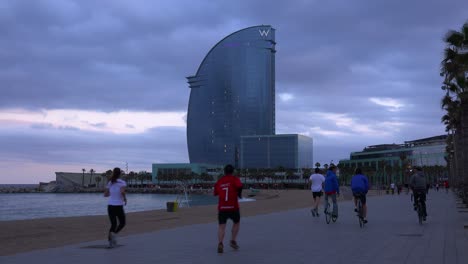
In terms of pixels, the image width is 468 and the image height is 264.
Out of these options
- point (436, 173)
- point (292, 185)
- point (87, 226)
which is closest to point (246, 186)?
point (292, 185)

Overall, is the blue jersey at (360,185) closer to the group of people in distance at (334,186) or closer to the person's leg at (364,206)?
the group of people in distance at (334,186)

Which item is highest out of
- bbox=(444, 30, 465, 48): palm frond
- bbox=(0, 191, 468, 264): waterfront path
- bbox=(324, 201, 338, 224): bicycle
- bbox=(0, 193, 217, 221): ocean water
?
bbox=(444, 30, 465, 48): palm frond

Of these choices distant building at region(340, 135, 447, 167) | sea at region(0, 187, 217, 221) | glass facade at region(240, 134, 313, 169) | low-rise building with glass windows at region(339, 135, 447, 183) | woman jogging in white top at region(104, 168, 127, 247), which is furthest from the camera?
glass facade at region(240, 134, 313, 169)

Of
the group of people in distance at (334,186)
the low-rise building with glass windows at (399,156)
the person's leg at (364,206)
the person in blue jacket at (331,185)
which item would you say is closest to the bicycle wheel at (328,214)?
the group of people in distance at (334,186)

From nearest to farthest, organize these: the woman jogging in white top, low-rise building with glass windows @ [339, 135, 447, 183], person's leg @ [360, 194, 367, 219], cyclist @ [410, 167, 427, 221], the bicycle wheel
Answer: the woman jogging in white top, person's leg @ [360, 194, 367, 219], cyclist @ [410, 167, 427, 221], the bicycle wheel, low-rise building with glass windows @ [339, 135, 447, 183]

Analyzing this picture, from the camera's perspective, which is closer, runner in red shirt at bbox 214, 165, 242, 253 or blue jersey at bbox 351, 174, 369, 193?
runner in red shirt at bbox 214, 165, 242, 253

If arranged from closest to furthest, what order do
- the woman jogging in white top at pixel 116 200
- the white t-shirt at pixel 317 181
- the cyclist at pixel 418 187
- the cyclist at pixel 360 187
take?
the woman jogging in white top at pixel 116 200 < the cyclist at pixel 360 187 < the cyclist at pixel 418 187 < the white t-shirt at pixel 317 181

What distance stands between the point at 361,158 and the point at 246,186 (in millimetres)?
40634

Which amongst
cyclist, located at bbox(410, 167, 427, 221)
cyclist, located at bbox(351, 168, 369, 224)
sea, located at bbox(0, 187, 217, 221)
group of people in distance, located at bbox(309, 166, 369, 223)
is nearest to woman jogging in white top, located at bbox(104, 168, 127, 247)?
group of people in distance, located at bbox(309, 166, 369, 223)

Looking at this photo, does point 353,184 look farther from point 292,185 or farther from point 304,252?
point 292,185

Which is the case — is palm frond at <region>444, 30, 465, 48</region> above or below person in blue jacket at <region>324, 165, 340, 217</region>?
→ above

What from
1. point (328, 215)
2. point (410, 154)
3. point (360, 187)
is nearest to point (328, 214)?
point (328, 215)

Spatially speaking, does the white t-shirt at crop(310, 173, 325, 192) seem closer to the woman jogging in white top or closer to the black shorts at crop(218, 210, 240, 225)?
the black shorts at crop(218, 210, 240, 225)

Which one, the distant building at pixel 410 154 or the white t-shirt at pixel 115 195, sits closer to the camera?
the white t-shirt at pixel 115 195
